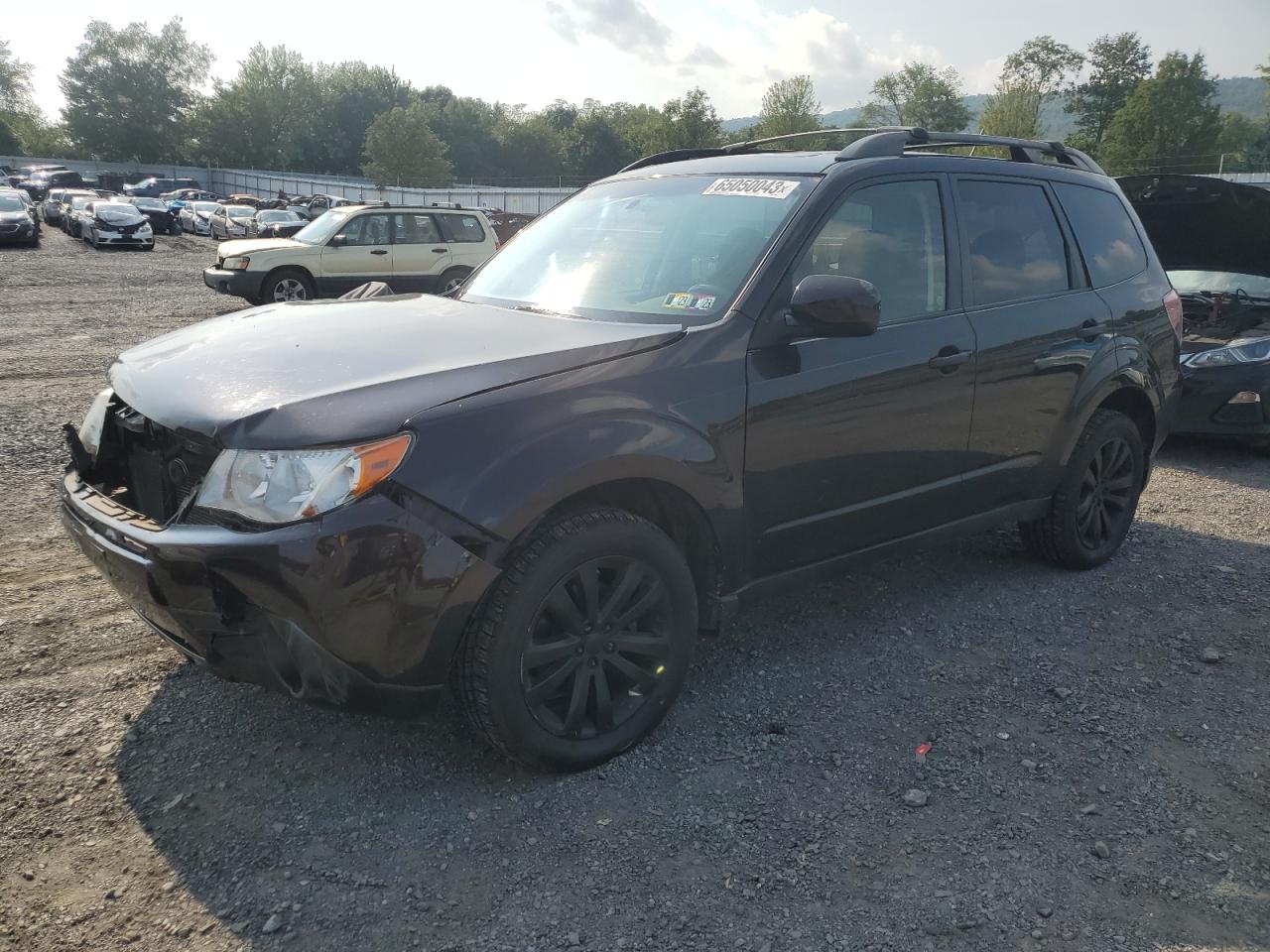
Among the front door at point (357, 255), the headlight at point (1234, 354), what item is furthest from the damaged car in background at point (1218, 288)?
the front door at point (357, 255)

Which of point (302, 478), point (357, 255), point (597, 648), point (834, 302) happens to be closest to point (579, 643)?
point (597, 648)

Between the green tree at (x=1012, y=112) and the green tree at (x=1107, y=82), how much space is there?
20.2 metres

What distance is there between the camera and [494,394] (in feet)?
8.61

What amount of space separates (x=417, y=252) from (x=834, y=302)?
524 inches

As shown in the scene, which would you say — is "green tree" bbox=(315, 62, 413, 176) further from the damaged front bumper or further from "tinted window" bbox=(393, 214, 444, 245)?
the damaged front bumper

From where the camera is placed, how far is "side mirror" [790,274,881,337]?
3.02m

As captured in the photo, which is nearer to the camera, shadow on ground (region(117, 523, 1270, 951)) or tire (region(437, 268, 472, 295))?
shadow on ground (region(117, 523, 1270, 951))

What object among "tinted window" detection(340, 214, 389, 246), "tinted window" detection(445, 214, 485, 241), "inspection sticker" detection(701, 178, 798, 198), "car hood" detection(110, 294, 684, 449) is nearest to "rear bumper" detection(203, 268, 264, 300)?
"tinted window" detection(340, 214, 389, 246)

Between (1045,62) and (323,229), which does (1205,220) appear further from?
(1045,62)

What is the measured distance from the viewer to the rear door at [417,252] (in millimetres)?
15258

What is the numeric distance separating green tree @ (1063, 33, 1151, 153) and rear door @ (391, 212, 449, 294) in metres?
82.8

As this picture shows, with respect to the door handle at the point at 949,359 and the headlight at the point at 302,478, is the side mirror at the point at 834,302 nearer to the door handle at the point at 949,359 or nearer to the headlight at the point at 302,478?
the door handle at the point at 949,359

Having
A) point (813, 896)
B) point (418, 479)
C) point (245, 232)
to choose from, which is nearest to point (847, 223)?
point (418, 479)

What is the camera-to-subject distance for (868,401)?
3.43 meters
